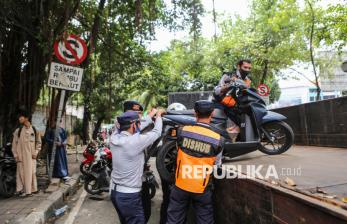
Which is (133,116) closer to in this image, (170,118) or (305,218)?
(170,118)

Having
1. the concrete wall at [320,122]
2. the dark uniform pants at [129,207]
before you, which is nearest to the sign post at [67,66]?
A: the concrete wall at [320,122]

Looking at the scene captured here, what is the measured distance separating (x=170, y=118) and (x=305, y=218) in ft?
9.82

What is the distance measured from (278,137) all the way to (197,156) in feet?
9.32

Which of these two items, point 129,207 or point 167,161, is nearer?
point 129,207

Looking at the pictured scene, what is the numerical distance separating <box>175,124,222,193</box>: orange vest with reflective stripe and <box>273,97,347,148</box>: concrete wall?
15.0ft

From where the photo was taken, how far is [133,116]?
364 cm

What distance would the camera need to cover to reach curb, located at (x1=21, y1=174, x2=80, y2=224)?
498 cm

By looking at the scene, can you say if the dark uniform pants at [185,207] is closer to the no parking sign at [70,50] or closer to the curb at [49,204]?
the curb at [49,204]

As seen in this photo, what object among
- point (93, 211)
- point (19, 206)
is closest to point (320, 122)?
point (93, 211)

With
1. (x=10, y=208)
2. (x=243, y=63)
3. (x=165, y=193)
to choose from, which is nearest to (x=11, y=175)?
(x=10, y=208)

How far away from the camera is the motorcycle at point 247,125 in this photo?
5.17 meters

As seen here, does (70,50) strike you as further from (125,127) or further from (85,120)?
(85,120)

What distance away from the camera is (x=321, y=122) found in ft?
25.3

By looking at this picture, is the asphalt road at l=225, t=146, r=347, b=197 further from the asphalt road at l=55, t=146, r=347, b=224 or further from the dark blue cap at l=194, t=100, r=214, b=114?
the dark blue cap at l=194, t=100, r=214, b=114
